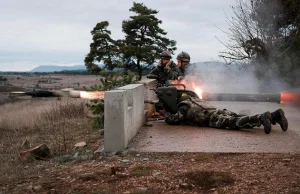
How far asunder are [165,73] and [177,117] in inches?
58.9

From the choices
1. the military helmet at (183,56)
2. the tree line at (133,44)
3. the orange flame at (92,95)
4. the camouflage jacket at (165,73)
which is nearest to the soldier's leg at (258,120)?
the camouflage jacket at (165,73)

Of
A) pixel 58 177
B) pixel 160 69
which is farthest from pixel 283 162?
pixel 160 69

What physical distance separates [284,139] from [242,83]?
14219mm

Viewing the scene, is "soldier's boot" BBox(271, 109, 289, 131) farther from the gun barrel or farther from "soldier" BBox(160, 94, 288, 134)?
the gun barrel

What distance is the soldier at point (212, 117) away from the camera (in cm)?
866

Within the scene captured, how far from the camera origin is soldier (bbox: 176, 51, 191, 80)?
435 inches

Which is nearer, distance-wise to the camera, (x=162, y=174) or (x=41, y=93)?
(x=162, y=174)

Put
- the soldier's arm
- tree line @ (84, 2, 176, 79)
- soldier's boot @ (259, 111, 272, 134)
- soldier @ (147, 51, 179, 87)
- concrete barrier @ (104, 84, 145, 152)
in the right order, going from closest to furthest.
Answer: concrete barrier @ (104, 84, 145, 152) → soldier's boot @ (259, 111, 272, 134) → the soldier's arm → soldier @ (147, 51, 179, 87) → tree line @ (84, 2, 176, 79)

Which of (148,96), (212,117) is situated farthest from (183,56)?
(212,117)

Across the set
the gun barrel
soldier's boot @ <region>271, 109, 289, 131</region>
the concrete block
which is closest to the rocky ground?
the concrete block

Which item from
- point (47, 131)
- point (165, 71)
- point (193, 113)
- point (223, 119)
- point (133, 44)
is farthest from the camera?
point (133, 44)

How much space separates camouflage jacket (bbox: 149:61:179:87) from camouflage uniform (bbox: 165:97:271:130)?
1086mm

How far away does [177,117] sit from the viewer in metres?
9.90

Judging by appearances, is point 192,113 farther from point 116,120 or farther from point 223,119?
point 116,120
